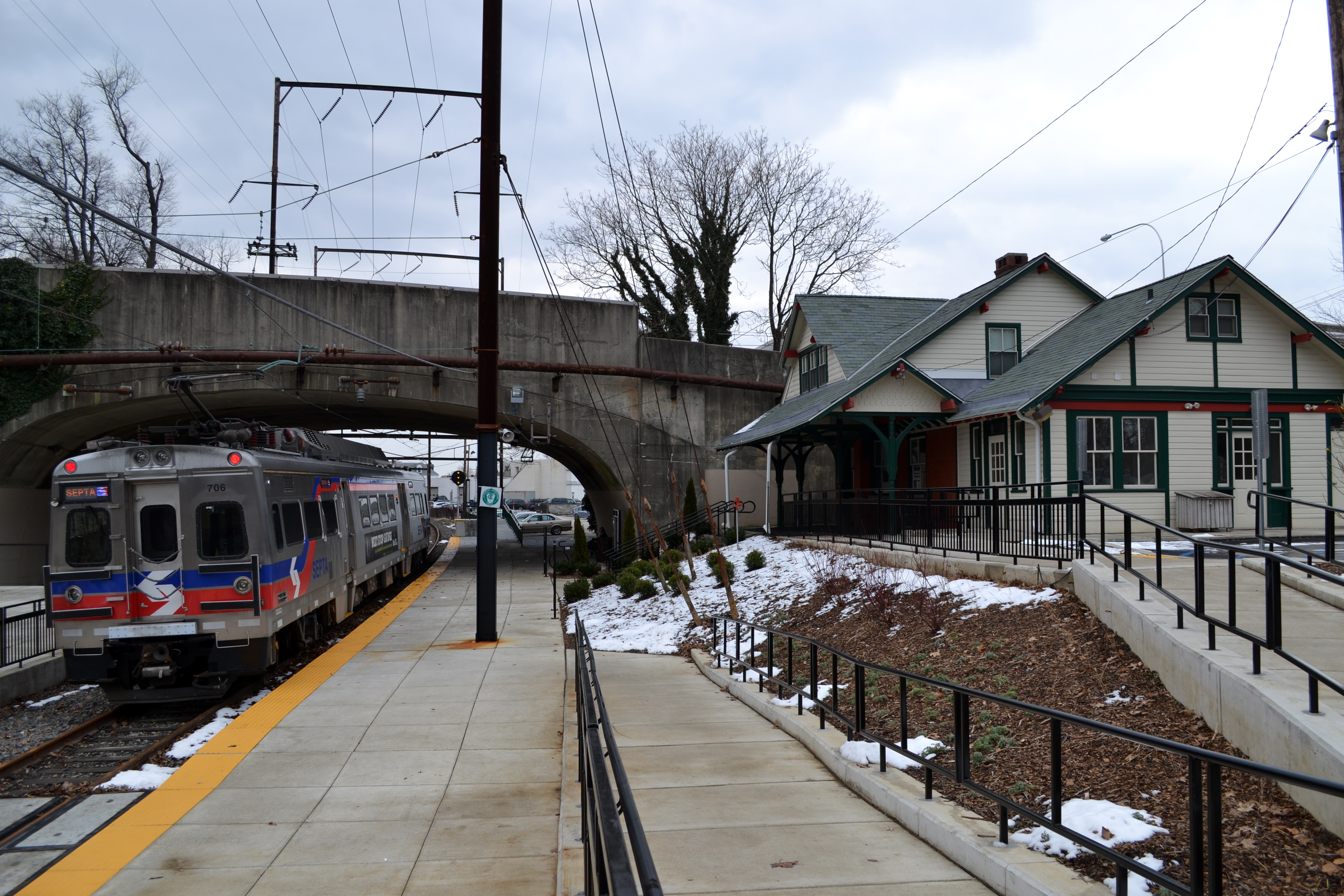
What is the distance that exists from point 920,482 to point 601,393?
1029 centimetres

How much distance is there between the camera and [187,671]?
12398 millimetres

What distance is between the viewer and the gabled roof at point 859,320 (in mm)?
26406

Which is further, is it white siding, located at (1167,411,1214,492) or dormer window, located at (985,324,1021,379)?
dormer window, located at (985,324,1021,379)

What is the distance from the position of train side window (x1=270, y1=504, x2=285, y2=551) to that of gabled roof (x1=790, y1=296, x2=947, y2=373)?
16.1 m

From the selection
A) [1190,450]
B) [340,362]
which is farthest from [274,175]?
[1190,450]

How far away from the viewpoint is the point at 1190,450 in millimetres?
19938

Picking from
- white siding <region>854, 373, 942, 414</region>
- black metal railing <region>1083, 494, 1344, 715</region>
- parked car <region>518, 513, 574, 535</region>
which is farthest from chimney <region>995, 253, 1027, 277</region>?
parked car <region>518, 513, 574, 535</region>

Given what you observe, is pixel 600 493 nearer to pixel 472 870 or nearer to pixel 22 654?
pixel 22 654

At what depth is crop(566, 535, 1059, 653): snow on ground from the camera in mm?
14930

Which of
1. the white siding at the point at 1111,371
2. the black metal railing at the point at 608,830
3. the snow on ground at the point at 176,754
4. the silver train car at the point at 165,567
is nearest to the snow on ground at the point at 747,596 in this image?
the white siding at the point at 1111,371

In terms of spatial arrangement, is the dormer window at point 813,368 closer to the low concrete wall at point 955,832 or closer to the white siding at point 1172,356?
the white siding at point 1172,356

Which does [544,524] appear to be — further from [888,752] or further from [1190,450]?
[888,752]

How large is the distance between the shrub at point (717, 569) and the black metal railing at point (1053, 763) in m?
10.2

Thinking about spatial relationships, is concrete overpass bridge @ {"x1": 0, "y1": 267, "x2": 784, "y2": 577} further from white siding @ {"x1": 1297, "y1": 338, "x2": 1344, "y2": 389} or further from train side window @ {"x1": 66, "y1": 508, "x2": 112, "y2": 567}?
train side window @ {"x1": 66, "y1": 508, "x2": 112, "y2": 567}
